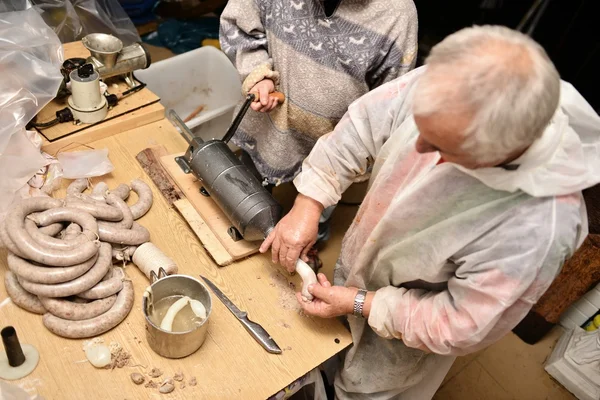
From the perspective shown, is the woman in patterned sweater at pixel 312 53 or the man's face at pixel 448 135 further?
the woman in patterned sweater at pixel 312 53

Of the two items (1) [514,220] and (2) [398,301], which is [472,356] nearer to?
(2) [398,301]

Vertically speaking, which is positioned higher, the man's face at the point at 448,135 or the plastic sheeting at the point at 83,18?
the man's face at the point at 448,135

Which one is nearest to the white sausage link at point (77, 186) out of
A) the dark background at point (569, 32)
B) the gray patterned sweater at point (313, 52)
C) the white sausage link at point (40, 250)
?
the white sausage link at point (40, 250)

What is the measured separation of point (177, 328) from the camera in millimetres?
1123

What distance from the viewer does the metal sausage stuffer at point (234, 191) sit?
1318 millimetres

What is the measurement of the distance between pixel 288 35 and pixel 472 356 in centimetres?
169

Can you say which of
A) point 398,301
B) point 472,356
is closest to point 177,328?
point 398,301

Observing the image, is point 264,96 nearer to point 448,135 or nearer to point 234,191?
point 234,191

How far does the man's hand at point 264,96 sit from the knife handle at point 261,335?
2.27ft

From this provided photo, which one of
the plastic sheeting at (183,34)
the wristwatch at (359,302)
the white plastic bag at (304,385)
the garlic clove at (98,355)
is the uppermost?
the wristwatch at (359,302)

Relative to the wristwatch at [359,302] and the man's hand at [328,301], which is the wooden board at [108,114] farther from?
the wristwatch at [359,302]

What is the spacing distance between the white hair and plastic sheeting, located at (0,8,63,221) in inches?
43.9

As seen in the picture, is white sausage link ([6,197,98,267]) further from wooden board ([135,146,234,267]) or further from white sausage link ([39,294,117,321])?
wooden board ([135,146,234,267])

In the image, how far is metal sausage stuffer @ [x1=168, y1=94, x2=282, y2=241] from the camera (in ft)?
4.33
